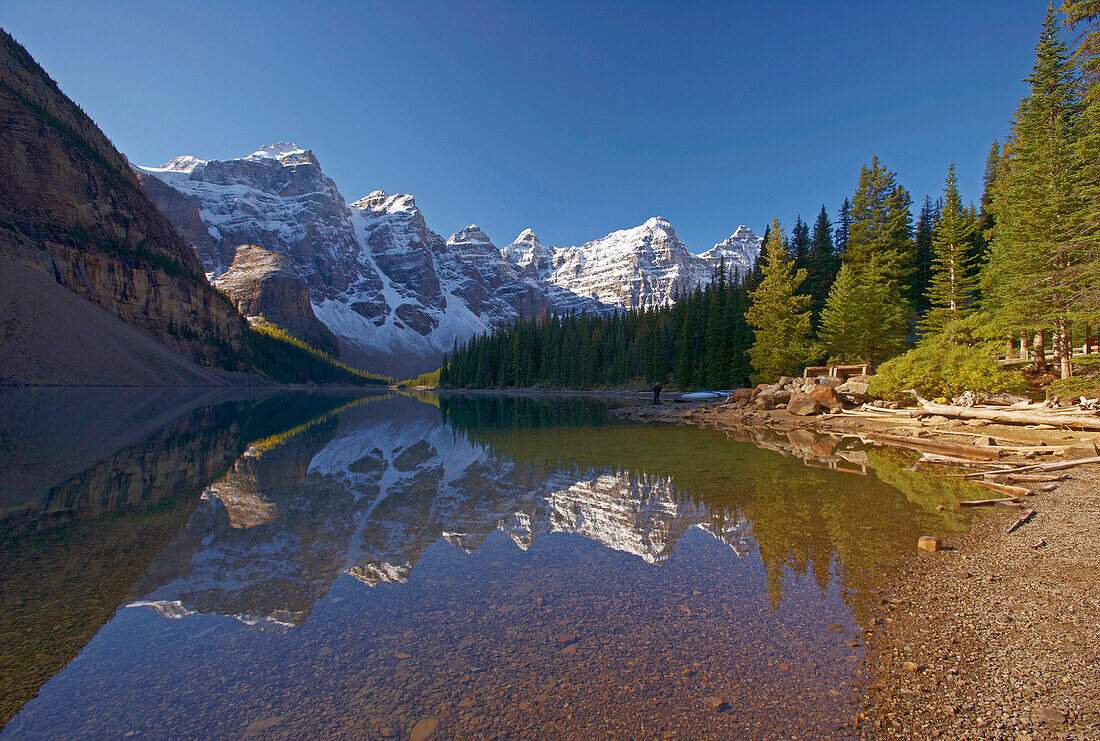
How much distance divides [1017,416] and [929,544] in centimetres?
1500

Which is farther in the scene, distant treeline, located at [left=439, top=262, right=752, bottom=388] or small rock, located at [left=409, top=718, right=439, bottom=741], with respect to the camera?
distant treeline, located at [left=439, top=262, right=752, bottom=388]

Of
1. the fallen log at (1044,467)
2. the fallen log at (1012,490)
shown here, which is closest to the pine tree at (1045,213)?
the fallen log at (1044,467)

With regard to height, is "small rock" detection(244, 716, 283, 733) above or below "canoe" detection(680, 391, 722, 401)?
below

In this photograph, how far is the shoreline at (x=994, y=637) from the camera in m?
3.60

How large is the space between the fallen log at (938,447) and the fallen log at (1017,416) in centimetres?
264

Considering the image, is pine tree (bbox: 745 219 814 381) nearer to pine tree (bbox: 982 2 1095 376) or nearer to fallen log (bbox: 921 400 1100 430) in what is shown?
pine tree (bbox: 982 2 1095 376)

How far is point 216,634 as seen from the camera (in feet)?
17.2

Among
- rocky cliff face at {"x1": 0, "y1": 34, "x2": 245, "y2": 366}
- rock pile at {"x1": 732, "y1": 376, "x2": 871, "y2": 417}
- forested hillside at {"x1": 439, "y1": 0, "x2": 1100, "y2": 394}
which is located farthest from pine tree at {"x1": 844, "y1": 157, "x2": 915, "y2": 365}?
rocky cliff face at {"x1": 0, "y1": 34, "x2": 245, "y2": 366}

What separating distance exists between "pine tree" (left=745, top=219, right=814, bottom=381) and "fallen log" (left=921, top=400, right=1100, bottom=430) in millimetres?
15412

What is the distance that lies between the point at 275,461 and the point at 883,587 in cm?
1756

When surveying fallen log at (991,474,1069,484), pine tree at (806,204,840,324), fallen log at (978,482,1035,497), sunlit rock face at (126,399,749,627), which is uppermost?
pine tree at (806,204,840,324)

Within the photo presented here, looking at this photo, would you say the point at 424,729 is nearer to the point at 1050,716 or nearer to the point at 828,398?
the point at 1050,716

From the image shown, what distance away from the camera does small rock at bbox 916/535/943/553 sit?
7194mm

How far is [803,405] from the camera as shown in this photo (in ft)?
88.8
